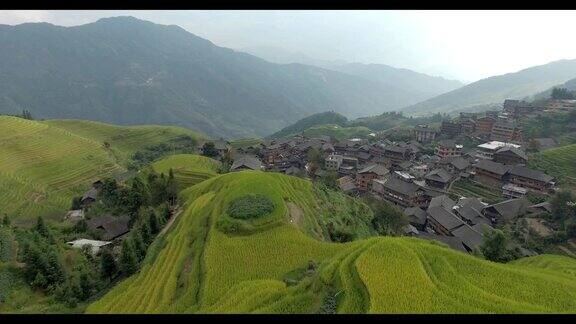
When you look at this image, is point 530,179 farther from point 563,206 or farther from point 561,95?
point 561,95

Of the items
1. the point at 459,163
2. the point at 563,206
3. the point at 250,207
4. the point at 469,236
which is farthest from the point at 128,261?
the point at 459,163

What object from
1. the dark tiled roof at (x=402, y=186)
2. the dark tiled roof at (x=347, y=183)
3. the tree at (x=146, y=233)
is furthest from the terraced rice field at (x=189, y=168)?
the dark tiled roof at (x=402, y=186)

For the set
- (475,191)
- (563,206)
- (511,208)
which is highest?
(563,206)

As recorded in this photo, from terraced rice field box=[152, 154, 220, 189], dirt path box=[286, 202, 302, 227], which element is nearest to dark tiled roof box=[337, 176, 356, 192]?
terraced rice field box=[152, 154, 220, 189]

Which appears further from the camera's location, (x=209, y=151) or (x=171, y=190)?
(x=209, y=151)
